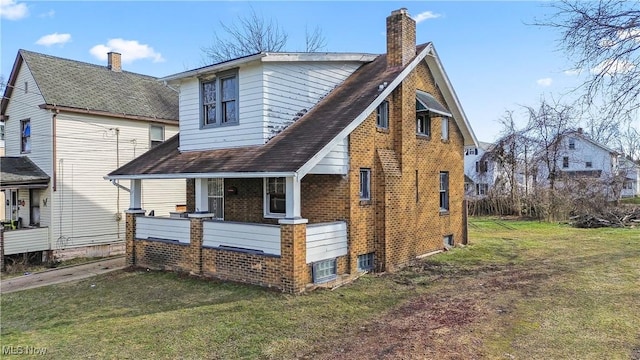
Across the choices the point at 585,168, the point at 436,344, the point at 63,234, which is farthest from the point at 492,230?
A: the point at 585,168

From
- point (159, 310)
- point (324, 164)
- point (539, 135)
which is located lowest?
point (159, 310)

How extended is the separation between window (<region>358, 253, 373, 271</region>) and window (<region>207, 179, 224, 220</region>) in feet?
16.2

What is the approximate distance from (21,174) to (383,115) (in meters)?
13.7

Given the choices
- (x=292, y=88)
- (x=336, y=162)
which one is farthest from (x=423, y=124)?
(x=336, y=162)

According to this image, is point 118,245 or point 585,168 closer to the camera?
point 118,245

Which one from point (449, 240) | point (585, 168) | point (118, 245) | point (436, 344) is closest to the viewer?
point (436, 344)

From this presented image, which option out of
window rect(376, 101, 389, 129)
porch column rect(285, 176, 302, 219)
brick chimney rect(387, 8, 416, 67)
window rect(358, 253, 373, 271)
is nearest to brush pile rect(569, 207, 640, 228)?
brick chimney rect(387, 8, 416, 67)

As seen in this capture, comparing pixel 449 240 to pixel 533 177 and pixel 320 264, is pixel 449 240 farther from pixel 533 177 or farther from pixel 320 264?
pixel 533 177

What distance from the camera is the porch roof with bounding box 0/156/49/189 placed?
15953 mm

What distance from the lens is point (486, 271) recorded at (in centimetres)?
1191

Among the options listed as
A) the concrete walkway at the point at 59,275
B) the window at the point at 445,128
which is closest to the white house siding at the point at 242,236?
the concrete walkway at the point at 59,275

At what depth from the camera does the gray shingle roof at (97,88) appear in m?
17.4

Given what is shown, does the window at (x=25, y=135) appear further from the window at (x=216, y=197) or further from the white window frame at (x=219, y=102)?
the white window frame at (x=219, y=102)

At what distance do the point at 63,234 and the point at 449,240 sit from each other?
14.7 metres
